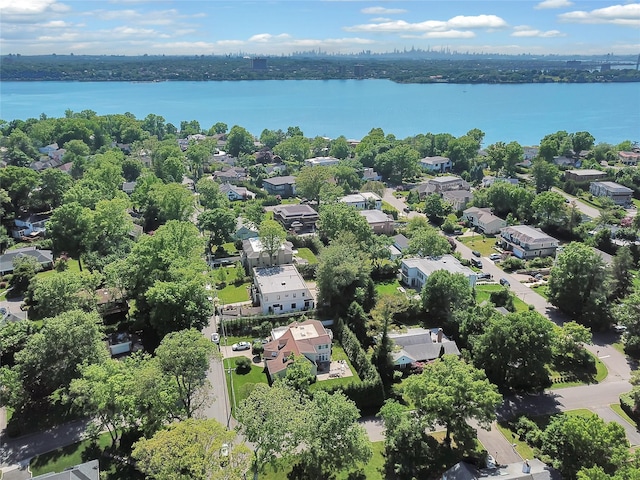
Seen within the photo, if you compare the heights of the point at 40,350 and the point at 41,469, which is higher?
the point at 40,350

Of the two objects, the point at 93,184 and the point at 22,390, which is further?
the point at 93,184

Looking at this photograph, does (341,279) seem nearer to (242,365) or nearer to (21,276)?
(242,365)

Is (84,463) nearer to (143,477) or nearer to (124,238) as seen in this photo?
(143,477)

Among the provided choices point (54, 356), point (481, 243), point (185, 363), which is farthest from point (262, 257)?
point (481, 243)

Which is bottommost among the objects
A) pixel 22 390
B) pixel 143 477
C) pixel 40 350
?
pixel 143 477

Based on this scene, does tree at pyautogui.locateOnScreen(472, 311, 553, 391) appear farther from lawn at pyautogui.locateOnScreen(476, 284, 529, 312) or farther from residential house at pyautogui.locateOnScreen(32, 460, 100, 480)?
residential house at pyautogui.locateOnScreen(32, 460, 100, 480)

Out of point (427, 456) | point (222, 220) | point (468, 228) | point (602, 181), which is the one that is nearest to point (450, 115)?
point (602, 181)
